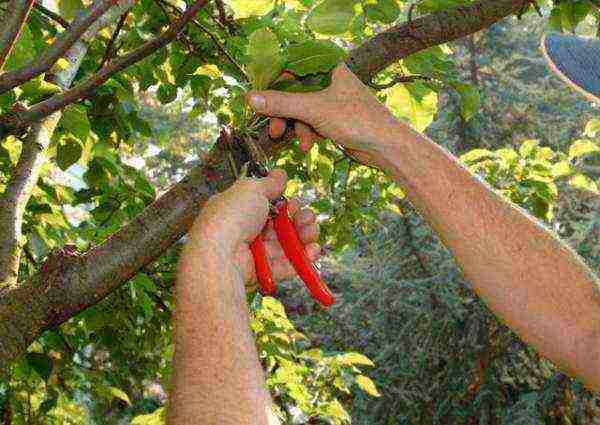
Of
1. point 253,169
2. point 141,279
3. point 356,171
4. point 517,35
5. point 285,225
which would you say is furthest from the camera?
point 517,35

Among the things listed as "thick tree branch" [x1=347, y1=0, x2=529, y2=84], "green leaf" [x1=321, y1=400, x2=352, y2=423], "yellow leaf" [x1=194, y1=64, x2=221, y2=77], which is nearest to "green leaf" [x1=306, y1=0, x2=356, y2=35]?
"thick tree branch" [x1=347, y1=0, x2=529, y2=84]

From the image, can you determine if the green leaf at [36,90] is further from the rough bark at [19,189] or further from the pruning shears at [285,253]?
the pruning shears at [285,253]

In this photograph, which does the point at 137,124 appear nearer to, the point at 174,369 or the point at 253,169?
the point at 253,169

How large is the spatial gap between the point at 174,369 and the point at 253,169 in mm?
608

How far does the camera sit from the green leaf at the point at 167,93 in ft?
11.0

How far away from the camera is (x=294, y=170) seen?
13.3ft

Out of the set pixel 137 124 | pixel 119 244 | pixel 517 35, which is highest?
pixel 517 35

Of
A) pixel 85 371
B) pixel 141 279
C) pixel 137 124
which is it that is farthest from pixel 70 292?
pixel 85 371

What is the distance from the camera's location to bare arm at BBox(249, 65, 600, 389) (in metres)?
1.66

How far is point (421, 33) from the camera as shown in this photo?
202 cm

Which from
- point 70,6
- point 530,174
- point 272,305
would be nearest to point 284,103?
point 70,6

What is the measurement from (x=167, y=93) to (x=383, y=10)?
5.68 feet

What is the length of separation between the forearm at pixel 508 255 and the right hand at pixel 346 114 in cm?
4

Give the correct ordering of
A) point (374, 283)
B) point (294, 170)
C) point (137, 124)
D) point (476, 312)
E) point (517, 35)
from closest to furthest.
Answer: point (137, 124) → point (294, 170) → point (476, 312) → point (374, 283) → point (517, 35)
